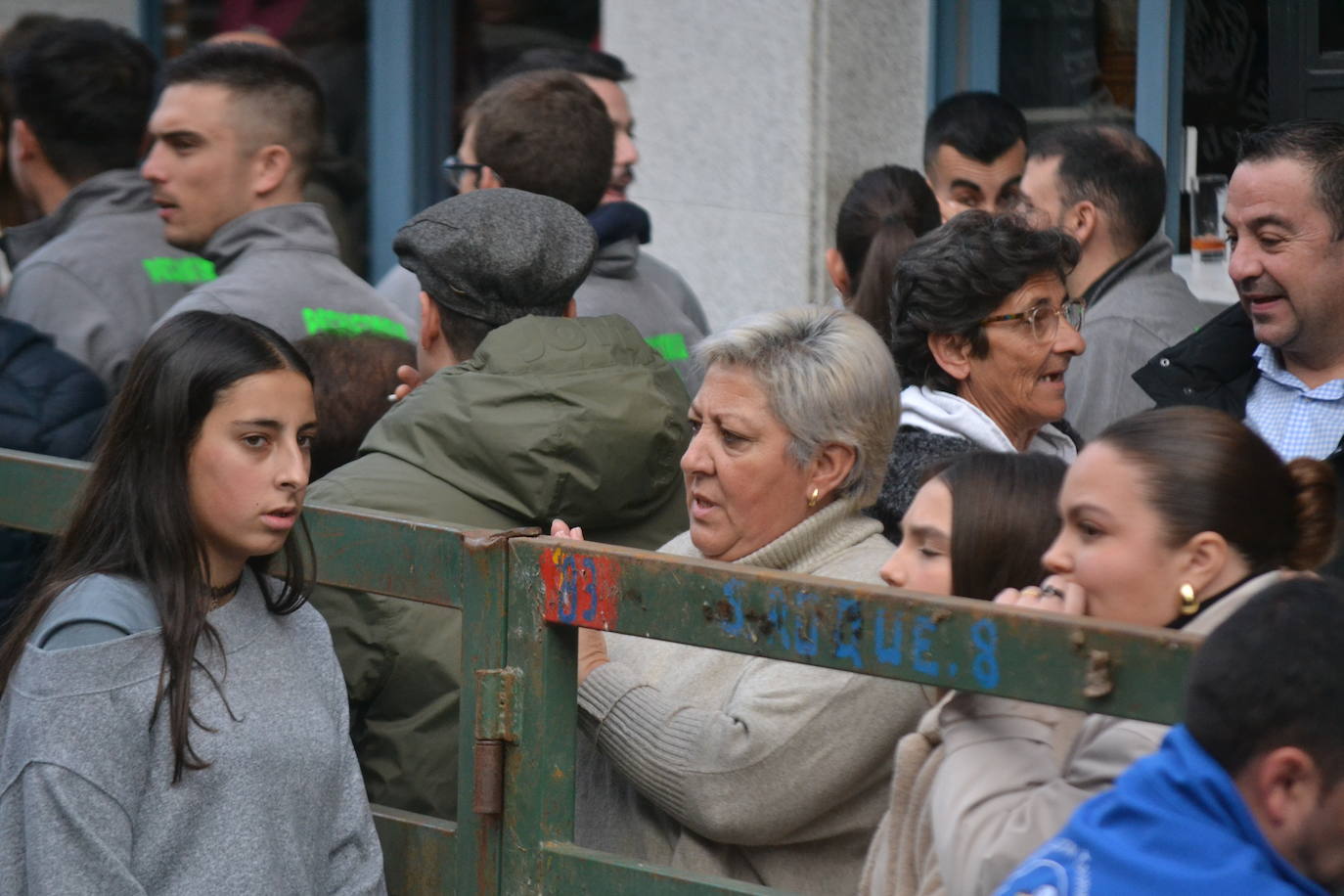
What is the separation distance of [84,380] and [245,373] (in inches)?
54.6

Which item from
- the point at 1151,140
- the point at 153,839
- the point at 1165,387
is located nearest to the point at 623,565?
the point at 153,839

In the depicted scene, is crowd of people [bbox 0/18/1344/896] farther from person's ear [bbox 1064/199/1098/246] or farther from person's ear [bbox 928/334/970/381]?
person's ear [bbox 1064/199/1098/246]

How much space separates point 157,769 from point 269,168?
2.70 meters

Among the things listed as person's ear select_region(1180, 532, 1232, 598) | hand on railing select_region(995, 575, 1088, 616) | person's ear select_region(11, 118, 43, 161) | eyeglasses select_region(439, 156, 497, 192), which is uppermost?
person's ear select_region(11, 118, 43, 161)

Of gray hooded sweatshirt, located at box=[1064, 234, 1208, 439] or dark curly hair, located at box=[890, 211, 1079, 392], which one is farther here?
gray hooded sweatshirt, located at box=[1064, 234, 1208, 439]

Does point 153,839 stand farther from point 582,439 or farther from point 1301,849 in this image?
point 1301,849

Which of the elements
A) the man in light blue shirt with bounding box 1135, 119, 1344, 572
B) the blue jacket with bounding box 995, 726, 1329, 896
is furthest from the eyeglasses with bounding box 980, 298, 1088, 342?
the blue jacket with bounding box 995, 726, 1329, 896

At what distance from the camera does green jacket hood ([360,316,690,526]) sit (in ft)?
10.1

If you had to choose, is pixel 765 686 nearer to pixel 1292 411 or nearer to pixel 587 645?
pixel 587 645

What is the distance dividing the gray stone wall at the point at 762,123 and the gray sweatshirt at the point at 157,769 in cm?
388

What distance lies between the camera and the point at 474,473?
3.12 metres

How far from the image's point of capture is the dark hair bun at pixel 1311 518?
91.7 inches

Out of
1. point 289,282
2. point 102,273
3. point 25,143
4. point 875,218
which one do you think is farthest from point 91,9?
point 875,218

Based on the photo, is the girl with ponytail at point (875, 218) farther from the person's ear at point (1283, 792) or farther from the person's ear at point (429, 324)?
the person's ear at point (1283, 792)
